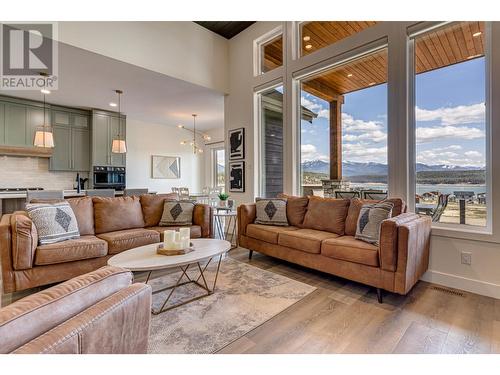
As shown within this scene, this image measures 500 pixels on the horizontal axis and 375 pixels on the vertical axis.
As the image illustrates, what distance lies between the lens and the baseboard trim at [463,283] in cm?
236

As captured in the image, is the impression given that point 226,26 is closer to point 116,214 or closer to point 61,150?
point 116,214

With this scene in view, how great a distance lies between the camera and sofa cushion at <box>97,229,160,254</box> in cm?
280

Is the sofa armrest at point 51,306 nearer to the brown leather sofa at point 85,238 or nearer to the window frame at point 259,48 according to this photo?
the brown leather sofa at point 85,238

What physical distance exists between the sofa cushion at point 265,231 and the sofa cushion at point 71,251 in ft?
5.79

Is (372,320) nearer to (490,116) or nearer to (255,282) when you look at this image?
(255,282)

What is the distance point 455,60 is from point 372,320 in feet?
9.29

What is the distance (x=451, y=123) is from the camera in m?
2.76

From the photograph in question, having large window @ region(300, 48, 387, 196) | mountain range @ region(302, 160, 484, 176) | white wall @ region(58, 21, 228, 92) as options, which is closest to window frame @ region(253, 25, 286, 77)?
white wall @ region(58, 21, 228, 92)

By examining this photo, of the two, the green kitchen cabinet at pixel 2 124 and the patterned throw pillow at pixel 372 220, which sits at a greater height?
the green kitchen cabinet at pixel 2 124

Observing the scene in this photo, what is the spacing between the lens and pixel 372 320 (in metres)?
1.97

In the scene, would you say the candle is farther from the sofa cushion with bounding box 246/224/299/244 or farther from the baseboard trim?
the baseboard trim

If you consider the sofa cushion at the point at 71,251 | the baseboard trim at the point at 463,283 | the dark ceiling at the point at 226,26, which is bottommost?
the baseboard trim at the point at 463,283

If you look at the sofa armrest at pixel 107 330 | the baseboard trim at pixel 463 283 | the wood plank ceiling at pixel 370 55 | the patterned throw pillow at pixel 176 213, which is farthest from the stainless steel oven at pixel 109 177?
the baseboard trim at pixel 463 283
